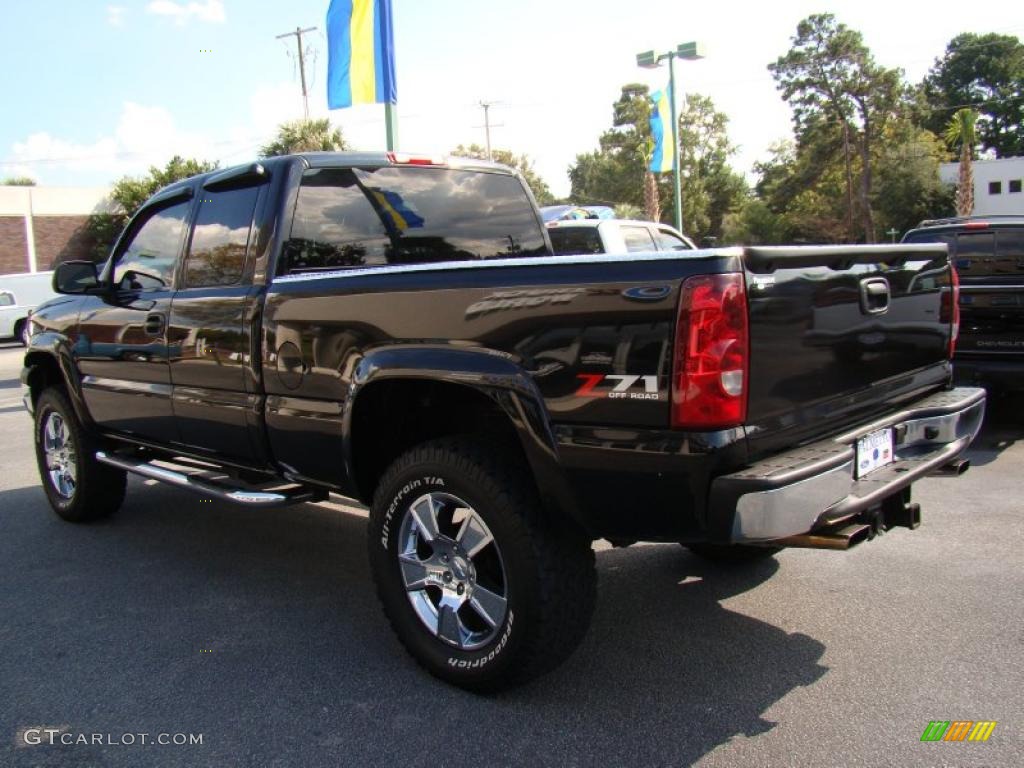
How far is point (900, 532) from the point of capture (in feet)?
15.7

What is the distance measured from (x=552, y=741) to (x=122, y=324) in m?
3.29

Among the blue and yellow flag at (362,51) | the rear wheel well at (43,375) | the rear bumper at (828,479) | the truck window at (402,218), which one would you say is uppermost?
the blue and yellow flag at (362,51)

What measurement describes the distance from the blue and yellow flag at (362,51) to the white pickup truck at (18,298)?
49.1 feet

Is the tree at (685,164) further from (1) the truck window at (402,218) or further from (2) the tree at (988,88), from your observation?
(1) the truck window at (402,218)

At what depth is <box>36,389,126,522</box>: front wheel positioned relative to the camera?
5.31m

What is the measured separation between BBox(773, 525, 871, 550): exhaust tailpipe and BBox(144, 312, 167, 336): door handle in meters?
3.14

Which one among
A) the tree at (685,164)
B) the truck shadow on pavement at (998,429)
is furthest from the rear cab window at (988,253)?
the tree at (685,164)

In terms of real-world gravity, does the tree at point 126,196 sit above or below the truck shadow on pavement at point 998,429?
above

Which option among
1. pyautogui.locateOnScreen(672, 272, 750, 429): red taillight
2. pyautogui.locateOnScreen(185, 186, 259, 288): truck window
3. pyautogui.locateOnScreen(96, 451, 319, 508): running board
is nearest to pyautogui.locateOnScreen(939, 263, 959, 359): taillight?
pyautogui.locateOnScreen(672, 272, 750, 429): red taillight

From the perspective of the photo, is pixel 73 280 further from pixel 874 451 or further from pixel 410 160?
pixel 874 451

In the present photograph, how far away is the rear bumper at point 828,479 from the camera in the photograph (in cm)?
247

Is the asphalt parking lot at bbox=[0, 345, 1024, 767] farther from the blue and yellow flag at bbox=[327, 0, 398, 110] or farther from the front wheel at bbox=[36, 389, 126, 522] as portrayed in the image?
the blue and yellow flag at bbox=[327, 0, 398, 110]

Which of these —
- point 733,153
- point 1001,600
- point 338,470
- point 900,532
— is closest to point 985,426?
point 900,532

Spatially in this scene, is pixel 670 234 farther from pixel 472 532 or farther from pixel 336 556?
pixel 472 532
